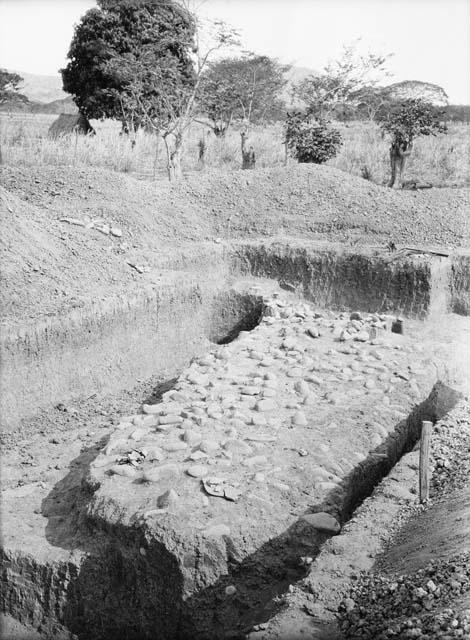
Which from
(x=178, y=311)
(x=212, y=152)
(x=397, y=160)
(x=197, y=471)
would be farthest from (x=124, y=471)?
(x=212, y=152)

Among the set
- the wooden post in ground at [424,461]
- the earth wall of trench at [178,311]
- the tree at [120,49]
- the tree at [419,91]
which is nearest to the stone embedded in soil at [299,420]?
the wooden post in ground at [424,461]

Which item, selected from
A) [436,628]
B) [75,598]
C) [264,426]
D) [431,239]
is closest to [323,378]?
[264,426]

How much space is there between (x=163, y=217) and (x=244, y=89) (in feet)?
35.6

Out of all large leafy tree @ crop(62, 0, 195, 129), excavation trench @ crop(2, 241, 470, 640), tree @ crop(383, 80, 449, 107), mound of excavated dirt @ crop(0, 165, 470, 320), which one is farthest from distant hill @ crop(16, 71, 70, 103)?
excavation trench @ crop(2, 241, 470, 640)

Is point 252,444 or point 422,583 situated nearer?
point 422,583

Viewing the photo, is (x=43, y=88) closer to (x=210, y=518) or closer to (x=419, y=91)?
(x=419, y=91)

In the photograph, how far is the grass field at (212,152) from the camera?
34.3ft

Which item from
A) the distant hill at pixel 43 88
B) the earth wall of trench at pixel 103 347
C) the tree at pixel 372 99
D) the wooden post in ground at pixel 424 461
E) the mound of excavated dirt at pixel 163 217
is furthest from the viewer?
the distant hill at pixel 43 88

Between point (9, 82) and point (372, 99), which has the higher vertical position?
point (9, 82)

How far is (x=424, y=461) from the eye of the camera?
11.8ft

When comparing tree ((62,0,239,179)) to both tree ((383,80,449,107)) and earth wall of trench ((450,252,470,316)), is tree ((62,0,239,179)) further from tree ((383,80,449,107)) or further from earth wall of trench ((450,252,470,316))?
earth wall of trench ((450,252,470,316))

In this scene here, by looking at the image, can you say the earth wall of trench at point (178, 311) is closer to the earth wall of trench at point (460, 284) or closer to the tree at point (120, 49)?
the earth wall of trench at point (460, 284)

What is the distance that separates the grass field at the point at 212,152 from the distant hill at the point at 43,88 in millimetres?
32797

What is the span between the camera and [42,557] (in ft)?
11.5
